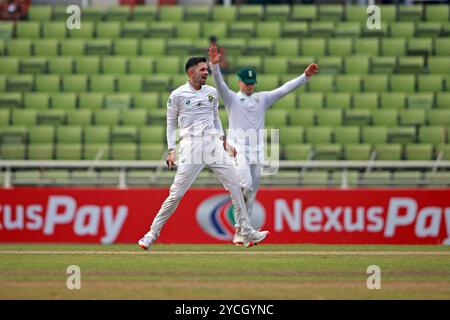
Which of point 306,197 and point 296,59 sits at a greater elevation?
point 296,59

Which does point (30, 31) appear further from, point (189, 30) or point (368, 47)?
point (368, 47)

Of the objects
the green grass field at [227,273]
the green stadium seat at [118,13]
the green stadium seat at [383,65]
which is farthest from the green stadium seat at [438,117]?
the green grass field at [227,273]

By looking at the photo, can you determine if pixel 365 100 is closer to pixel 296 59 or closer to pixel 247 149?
pixel 296 59

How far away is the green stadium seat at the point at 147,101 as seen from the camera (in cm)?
2359

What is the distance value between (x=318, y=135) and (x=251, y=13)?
4560 mm

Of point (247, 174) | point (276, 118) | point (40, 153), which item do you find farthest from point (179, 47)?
point (247, 174)

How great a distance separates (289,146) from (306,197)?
9.00ft

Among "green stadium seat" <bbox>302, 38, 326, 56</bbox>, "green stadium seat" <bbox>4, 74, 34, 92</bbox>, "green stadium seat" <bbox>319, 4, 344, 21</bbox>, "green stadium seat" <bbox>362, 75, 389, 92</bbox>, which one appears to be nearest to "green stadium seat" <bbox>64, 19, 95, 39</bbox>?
"green stadium seat" <bbox>4, 74, 34, 92</bbox>

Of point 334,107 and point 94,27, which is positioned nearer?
point 334,107

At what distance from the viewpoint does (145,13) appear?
1031 inches

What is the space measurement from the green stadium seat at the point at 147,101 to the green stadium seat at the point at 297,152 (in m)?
3.20

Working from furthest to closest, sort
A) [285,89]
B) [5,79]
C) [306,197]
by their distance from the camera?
[5,79] → [306,197] → [285,89]

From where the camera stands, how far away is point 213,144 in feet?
45.3
